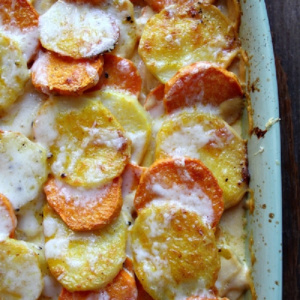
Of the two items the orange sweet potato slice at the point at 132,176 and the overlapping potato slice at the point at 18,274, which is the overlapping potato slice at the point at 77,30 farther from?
the overlapping potato slice at the point at 18,274

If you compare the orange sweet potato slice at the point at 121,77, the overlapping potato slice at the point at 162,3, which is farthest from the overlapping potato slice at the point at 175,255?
the overlapping potato slice at the point at 162,3

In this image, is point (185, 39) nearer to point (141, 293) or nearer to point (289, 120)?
point (289, 120)

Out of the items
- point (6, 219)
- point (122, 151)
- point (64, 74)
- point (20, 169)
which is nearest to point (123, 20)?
point (64, 74)

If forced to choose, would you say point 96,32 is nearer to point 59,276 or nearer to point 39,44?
point 39,44

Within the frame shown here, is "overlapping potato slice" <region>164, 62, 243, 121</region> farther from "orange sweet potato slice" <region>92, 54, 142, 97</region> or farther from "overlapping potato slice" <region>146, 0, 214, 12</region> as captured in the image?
"overlapping potato slice" <region>146, 0, 214, 12</region>

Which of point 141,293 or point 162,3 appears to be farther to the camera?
point 162,3

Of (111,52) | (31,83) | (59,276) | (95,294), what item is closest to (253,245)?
Result: (95,294)
